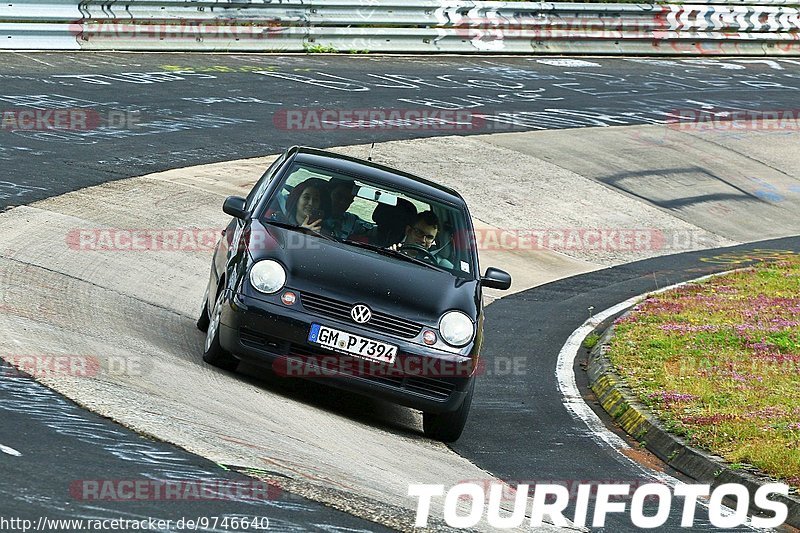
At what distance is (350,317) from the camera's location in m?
8.45

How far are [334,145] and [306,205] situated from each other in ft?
29.5

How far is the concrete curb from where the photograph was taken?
328 inches

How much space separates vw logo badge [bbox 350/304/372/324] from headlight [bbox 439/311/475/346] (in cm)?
50

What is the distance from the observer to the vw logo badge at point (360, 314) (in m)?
8.45

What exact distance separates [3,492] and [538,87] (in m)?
20.6

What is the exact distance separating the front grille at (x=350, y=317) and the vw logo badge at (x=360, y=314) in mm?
20
